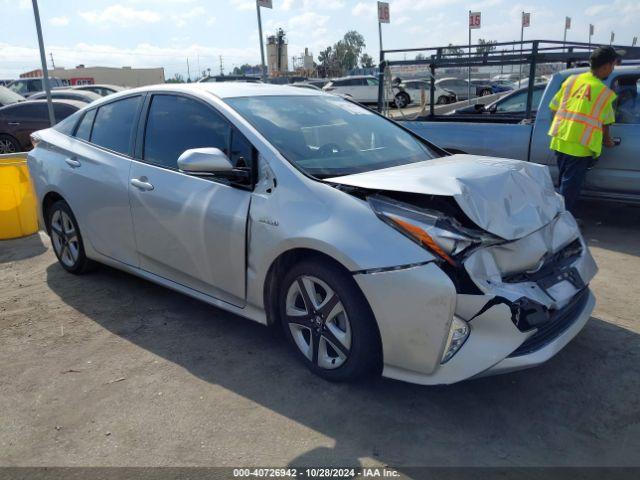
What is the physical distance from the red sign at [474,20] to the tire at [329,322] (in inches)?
538

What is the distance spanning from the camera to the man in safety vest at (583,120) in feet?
17.5

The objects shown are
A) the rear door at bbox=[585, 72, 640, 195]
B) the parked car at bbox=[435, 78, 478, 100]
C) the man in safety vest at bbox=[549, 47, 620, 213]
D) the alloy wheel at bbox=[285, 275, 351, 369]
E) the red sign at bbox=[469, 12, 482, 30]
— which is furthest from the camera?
the parked car at bbox=[435, 78, 478, 100]

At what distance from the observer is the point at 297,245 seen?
9.63 ft

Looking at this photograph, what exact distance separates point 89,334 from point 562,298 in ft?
9.87

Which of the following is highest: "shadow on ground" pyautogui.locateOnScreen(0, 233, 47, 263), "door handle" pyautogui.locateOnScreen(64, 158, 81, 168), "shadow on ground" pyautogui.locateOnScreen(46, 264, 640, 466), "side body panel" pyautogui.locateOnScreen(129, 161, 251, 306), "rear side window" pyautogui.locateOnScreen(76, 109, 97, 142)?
"rear side window" pyautogui.locateOnScreen(76, 109, 97, 142)

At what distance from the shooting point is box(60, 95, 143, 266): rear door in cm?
405

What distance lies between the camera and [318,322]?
3.01 m

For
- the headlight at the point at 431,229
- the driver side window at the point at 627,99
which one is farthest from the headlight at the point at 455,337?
the driver side window at the point at 627,99

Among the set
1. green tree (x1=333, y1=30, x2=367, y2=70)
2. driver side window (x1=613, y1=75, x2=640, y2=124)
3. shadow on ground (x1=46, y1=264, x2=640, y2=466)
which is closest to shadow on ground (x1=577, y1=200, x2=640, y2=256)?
driver side window (x1=613, y1=75, x2=640, y2=124)

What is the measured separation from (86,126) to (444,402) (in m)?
3.55

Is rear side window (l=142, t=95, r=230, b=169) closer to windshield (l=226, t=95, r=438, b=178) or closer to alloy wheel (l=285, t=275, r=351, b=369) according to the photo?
windshield (l=226, t=95, r=438, b=178)

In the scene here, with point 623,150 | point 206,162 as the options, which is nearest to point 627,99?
point 623,150

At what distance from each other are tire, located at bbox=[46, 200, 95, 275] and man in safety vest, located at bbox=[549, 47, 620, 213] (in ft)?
15.1

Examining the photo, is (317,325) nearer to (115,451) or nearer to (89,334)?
(115,451)
